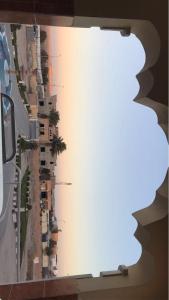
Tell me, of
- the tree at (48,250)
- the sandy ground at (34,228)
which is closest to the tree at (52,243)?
the tree at (48,250)

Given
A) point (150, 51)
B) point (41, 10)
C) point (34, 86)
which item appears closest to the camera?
point (41, 10)

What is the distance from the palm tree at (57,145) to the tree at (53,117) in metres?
0.55

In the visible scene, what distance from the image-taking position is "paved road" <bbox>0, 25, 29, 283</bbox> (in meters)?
8.45

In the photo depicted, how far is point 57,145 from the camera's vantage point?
14.2 meters

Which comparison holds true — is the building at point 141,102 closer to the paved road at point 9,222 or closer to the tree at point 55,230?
the paved road at point 9,222

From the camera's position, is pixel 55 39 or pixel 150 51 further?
pixel 55 39

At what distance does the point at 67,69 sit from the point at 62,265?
6.72 meters

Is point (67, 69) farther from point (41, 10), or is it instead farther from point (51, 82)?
point (41, 10)

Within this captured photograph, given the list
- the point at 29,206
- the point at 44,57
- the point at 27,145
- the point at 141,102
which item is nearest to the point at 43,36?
the point at 44,57

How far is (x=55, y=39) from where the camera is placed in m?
13.9

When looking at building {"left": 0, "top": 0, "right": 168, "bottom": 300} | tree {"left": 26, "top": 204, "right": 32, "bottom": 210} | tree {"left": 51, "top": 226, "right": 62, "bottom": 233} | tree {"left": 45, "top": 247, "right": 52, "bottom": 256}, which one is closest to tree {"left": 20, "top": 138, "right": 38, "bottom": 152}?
tree {"left": 26, "top": 204, "right": 32, "bottom": 210}

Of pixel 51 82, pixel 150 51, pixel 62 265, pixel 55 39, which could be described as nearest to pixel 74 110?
pixel 51 82

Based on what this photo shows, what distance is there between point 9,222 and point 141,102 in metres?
8.16

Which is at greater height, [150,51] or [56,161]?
[56,161]
